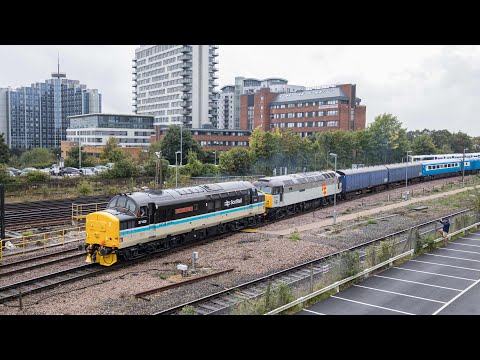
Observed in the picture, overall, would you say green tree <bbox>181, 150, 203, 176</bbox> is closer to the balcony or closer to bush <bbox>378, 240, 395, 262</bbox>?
bush <bbox>378, 240, 395, 262</bbox>

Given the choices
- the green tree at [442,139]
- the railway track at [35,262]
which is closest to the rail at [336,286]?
the railway track at [35,262]

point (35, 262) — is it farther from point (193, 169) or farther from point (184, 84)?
point (184, 84)

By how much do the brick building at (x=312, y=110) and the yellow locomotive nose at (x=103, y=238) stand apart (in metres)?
75.3

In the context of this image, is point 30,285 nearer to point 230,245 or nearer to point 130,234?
point 130,234

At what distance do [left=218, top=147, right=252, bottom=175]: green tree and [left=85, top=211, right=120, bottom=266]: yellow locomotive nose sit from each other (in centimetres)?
3778

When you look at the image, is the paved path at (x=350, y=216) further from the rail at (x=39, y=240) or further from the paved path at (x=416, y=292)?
the rail at (x=39, y=240)

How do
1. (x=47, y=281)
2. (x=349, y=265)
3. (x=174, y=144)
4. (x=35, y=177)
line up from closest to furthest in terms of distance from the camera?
(x=349, y=265) < (x=47, y=281) < (x=35, y=177) < (x=174, y=144)

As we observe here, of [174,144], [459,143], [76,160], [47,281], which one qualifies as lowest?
[47,281]

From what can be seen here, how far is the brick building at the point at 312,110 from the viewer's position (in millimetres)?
91062

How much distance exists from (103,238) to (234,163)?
38381 millimetres

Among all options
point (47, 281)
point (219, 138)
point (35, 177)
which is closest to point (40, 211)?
point (35, 177)

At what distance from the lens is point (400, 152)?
69750 millimetres

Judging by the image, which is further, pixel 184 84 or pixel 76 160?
pixel 184 84

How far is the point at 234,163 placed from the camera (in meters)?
57.9
